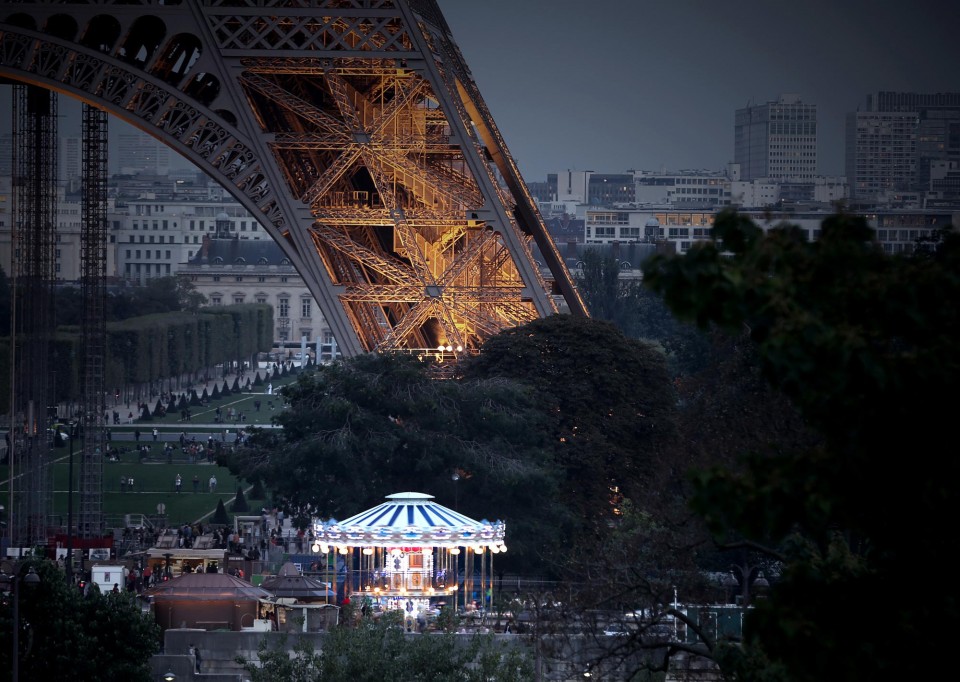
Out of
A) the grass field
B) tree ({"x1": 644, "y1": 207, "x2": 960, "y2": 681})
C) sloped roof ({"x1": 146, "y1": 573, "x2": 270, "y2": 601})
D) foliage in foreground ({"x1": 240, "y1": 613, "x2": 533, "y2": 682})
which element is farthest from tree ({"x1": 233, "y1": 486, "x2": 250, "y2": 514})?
tree ({"x1": 644, "y1": 207, "x2": 960, "y2": 681})

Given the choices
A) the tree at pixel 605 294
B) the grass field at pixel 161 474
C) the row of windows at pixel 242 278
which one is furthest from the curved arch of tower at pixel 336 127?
the row of windows at pixel 242 278

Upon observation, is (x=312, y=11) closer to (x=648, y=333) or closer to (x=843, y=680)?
(x=843, y=680)

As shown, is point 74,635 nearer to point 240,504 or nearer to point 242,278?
point 240,504

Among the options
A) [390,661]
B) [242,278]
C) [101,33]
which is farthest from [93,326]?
[242,278]

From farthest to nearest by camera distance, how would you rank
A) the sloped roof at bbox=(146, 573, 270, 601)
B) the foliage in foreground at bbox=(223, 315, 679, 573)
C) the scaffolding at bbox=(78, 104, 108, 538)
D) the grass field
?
the grass field < the scaffolding at bbox=(78, 104, 108, 538) < the foliage in foreground at bbox=(223, 315, 679, 573) < the sloped roof at bbox=(146, 573, 270, 601)

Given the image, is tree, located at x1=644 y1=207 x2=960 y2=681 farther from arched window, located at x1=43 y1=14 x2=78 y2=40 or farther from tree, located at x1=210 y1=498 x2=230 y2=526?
tree, located at x1=210 y1=498 x2=230 y2=526

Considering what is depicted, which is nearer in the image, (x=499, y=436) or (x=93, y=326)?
(x=499, y=436)

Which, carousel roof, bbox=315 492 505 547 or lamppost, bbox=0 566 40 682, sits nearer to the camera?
lamppost, bbox=0 566 40 682

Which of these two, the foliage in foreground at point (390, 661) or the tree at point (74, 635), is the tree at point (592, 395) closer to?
the tree at point (74, 635)
